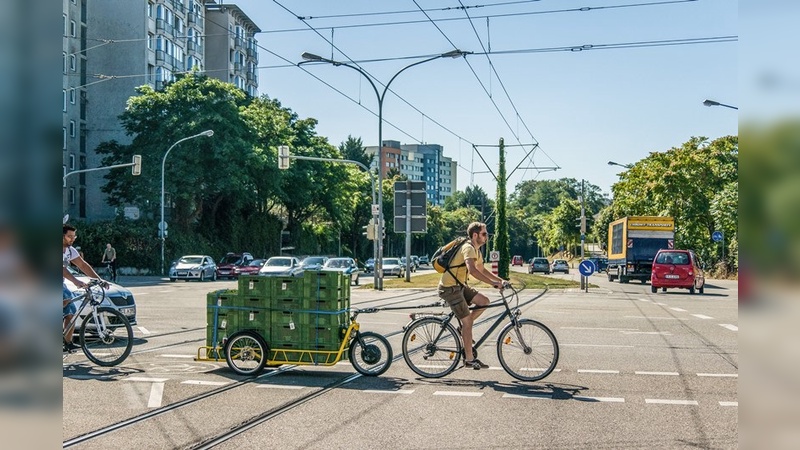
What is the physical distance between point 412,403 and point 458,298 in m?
1.99

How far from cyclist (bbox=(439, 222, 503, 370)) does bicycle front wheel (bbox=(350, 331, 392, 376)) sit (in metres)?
0.89

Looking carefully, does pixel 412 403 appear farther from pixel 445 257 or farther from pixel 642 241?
pixel 642 241

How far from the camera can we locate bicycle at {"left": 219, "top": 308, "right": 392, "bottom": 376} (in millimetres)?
10508

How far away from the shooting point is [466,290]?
35.1ft

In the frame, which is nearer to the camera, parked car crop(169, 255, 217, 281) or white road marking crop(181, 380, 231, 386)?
white road marking crop(181, 380, 231, 386)

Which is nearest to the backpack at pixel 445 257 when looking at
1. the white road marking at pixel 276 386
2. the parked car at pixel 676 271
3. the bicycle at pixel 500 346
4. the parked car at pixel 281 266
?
the bicycle at pixel 500 346

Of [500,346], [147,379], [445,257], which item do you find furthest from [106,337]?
[500,346]

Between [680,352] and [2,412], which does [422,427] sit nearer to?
[2,412]

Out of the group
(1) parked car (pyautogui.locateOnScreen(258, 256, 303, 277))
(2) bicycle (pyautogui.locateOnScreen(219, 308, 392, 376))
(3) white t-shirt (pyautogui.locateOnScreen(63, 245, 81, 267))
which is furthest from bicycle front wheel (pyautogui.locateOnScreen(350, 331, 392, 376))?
(1) parked car (pyautogui.locateOnScreen(258, 256, 303, 277))

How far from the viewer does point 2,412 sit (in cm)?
154

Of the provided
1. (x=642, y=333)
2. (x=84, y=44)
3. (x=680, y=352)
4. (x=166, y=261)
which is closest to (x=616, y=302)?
(x=642, y=333)

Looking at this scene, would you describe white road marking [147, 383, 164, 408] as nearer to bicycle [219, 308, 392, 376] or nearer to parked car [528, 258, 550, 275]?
bicycle [219, 308, 392, 376]

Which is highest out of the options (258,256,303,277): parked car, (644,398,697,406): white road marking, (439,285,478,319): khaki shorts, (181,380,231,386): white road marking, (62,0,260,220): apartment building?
(62,0,260,220): apartment building

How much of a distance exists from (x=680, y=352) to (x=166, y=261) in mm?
46828
